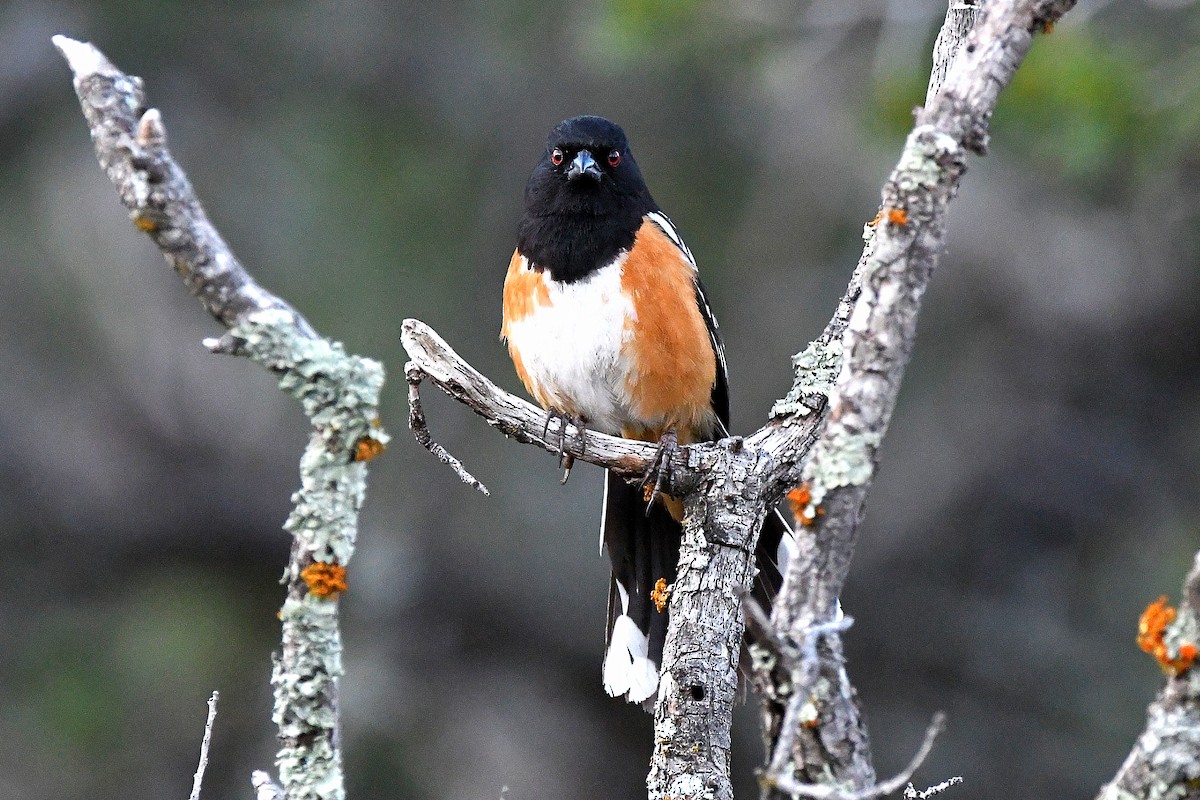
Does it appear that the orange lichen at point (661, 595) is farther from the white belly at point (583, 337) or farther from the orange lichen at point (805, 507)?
the orange lichen at point (805, 507)

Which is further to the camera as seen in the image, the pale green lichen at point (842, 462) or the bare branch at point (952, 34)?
the bare branch at point (952, 34)

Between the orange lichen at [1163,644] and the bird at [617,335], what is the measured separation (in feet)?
5.83

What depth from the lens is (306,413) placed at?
1.53 m

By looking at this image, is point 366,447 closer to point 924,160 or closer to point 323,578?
point 323,578

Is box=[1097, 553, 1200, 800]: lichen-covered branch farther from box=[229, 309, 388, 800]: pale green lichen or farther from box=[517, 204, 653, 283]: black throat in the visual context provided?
box=[517, 204, 653, 283]: black throat

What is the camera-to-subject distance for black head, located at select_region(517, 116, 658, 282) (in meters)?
3.36

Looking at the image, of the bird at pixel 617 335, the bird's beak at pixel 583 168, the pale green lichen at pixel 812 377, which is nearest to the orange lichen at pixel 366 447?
the pale green lichen at pixel 812 377

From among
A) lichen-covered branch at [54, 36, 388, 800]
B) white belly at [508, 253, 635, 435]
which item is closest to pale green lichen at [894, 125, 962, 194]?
lichen-covered branch at [54, 36, 388, 800]

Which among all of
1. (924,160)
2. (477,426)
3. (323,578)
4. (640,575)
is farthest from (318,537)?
(477,426)

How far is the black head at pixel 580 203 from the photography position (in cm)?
336

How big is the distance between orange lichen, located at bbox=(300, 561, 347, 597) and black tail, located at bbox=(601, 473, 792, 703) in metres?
1.57

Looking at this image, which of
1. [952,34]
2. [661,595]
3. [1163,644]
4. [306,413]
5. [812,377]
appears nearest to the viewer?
[1163,644]

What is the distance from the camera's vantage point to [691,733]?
2.31 metres

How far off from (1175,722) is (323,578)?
94 cm
